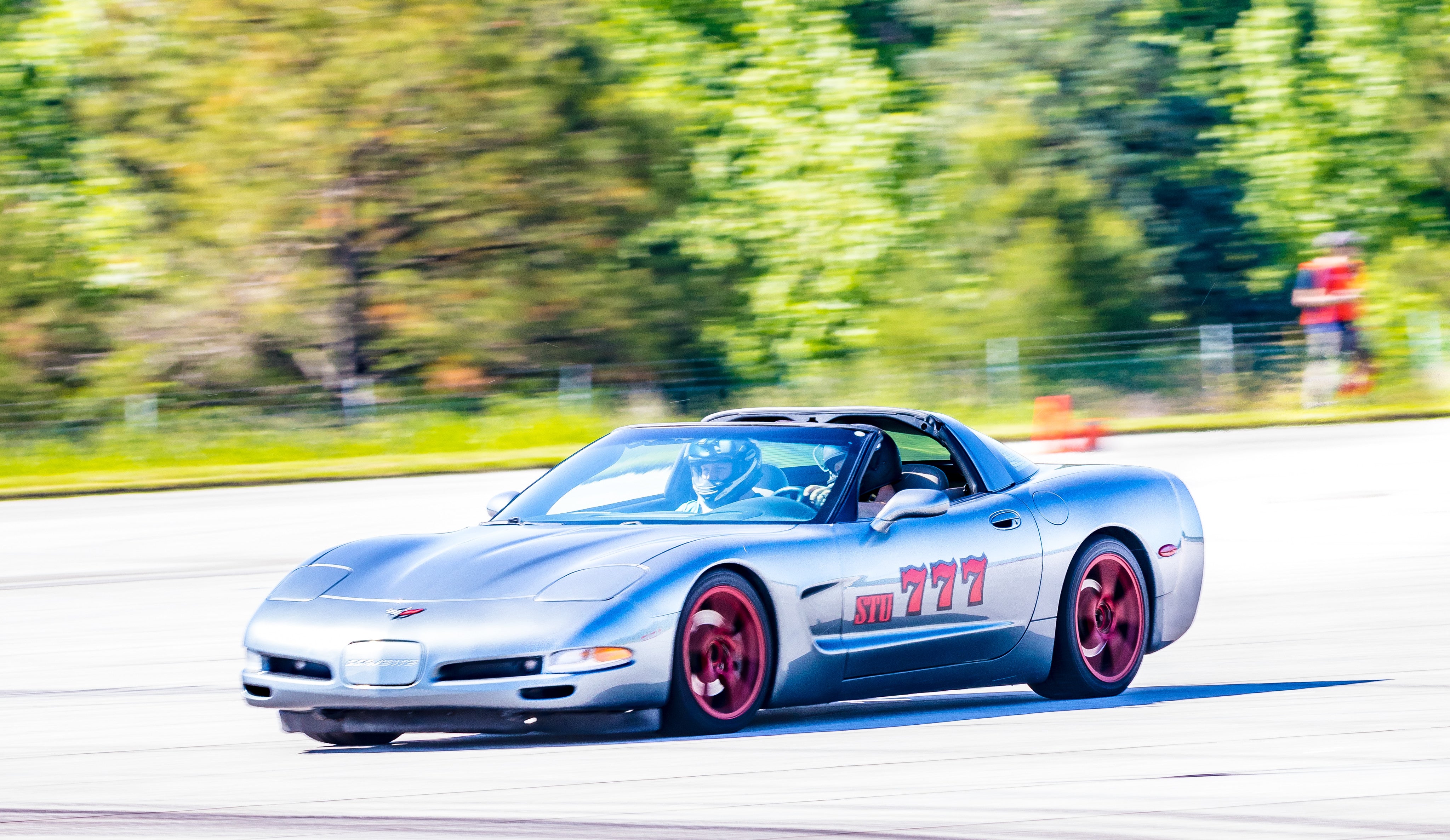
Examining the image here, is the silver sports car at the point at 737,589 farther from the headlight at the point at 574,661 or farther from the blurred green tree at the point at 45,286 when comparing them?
the blurred green tree at the point at 45,286

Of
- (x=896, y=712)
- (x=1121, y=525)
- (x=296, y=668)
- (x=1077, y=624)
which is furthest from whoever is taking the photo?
(x=1121, y=525)

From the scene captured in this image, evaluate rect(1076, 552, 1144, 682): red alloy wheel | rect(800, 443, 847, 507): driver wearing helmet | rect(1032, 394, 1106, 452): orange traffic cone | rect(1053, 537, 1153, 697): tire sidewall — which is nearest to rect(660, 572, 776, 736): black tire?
rect(800, 443, 847, 507): driver wearing helmet

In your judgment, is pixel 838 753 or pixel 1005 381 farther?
pixel 1005 381

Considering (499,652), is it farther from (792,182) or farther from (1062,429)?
(792,182)

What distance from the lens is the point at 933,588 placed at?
7945 millimetres

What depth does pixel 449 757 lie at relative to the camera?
684cm

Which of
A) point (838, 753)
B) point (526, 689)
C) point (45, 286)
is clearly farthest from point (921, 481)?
point (45, 286)

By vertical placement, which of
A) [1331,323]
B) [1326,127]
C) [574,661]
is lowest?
[574,661]

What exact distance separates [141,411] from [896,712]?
23801mm

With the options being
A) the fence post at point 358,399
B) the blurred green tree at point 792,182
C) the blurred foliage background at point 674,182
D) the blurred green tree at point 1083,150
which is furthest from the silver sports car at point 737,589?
the blurred green tree at point 792,182

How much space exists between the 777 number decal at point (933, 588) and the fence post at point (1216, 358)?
20.7 metres

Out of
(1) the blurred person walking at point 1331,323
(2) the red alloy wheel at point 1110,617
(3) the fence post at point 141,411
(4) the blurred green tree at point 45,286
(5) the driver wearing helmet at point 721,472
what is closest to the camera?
(5) the driver wearing helmet at point 721,472

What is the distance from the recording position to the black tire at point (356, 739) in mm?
7156

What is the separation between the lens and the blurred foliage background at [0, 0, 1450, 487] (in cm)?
3166
